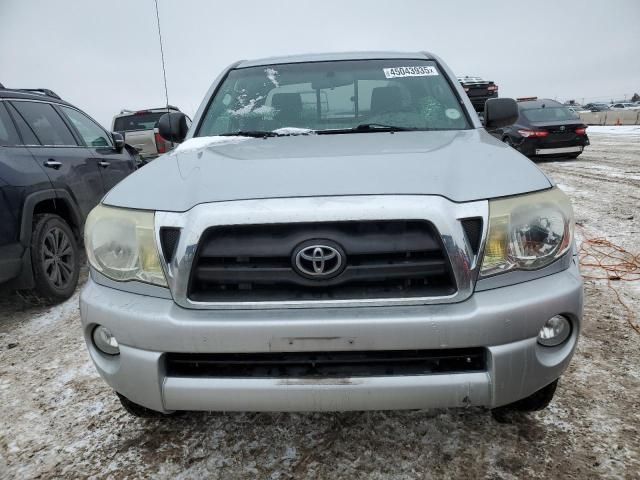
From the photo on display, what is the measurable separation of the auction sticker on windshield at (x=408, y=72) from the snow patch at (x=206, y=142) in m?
1.06

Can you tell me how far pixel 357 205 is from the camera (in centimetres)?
148

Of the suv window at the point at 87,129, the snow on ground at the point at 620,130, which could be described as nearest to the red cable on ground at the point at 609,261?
the suv window at the point at 87,129

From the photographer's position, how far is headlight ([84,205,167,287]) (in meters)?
1.61

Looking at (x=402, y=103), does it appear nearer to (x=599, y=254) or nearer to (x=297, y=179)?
(x=297, y=179)

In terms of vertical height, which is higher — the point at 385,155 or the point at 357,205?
the point at 385,155

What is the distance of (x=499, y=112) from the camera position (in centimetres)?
290

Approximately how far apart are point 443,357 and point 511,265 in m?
0.40

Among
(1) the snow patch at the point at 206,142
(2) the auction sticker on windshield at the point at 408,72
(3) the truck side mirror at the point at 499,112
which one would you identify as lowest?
(1) the snow patch at the point at 206,142

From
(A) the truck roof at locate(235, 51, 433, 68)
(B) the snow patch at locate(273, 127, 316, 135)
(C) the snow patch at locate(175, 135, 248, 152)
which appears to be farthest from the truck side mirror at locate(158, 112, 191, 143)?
(B) the snow patch at locate(273, 127, 316, 135)

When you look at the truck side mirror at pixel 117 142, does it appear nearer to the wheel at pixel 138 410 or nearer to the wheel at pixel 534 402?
the wheel at pixel 138 410

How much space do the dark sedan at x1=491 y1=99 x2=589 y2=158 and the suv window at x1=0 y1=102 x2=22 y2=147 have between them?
34.9 feet

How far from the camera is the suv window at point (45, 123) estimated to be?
3.81 m

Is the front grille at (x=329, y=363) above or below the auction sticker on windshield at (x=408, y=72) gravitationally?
below

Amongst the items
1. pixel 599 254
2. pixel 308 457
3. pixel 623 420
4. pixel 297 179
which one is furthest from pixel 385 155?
pixel 599 254
